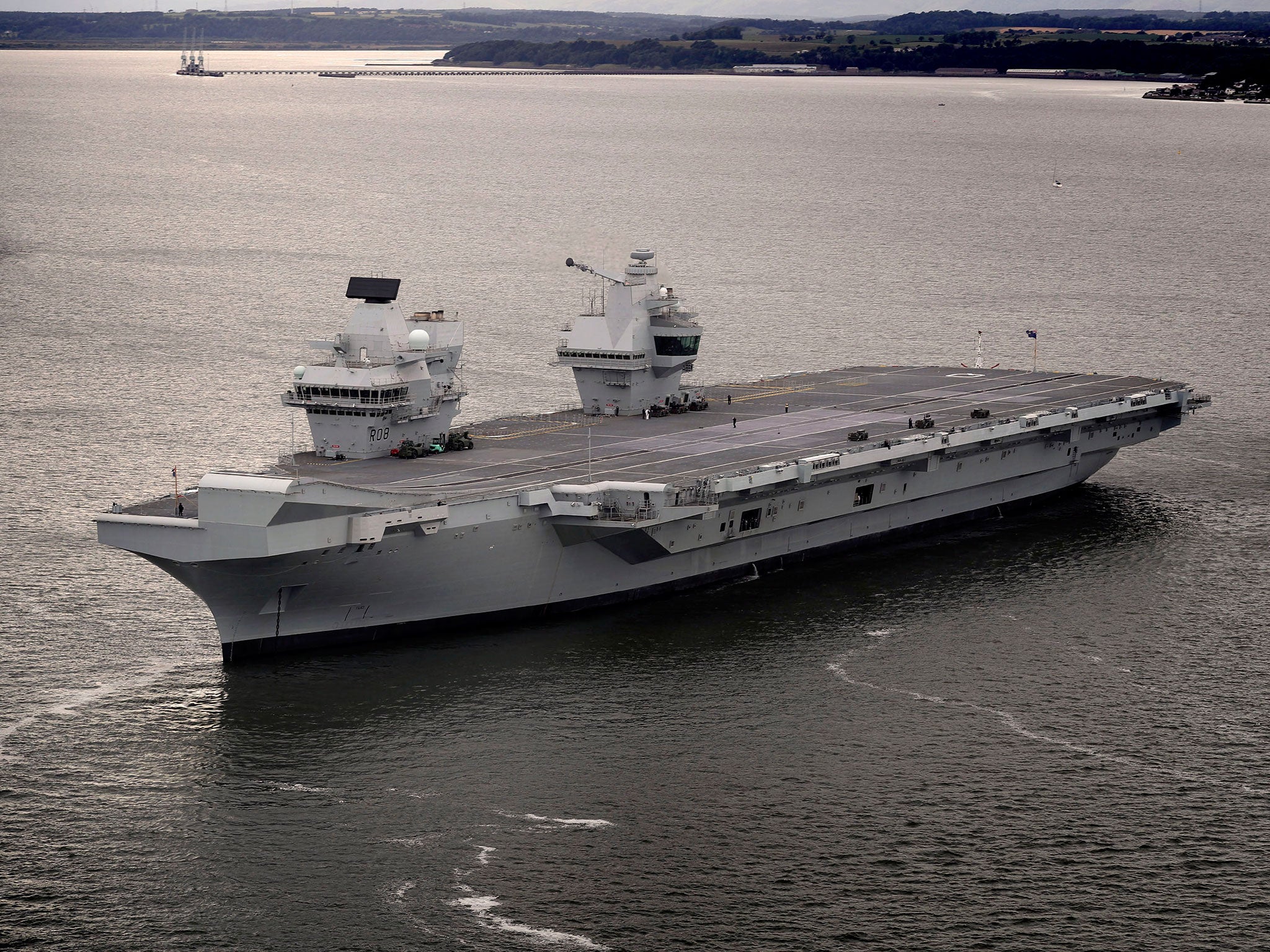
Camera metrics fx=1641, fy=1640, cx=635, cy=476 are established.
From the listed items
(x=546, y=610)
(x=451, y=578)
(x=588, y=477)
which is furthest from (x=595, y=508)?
(x=451, y=578)

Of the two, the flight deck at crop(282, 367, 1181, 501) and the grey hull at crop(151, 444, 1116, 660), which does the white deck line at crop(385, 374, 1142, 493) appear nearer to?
the flight deck at crop(282, 367, 1181, 501)

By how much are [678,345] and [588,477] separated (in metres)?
9.88

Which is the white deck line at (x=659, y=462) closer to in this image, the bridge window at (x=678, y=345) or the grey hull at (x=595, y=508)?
the grey hull at (x=595, y=508)

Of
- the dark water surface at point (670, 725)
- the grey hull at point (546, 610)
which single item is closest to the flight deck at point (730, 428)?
the grey hull at point (546, 610)

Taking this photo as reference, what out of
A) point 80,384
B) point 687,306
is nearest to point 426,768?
point 80,384

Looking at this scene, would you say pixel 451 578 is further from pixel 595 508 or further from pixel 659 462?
pixel 659 462

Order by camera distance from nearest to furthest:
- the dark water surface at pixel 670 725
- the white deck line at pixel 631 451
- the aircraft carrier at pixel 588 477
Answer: the dark water surface at pixel 670 725
the aircraft carrier at pixel 588 477
the white deck line at pixel 631 451

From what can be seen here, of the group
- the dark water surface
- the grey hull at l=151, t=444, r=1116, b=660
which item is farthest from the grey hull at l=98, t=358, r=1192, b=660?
the dark water surface

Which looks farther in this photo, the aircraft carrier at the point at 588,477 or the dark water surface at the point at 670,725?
the aircraft carrier at the point at 588,477

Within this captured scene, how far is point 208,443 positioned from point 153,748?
23364 mm

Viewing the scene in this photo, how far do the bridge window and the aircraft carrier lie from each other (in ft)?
0.27

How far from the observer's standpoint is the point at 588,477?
40.5 meters

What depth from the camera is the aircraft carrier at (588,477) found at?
1385 inches

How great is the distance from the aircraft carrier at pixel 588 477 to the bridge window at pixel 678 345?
83 mm
